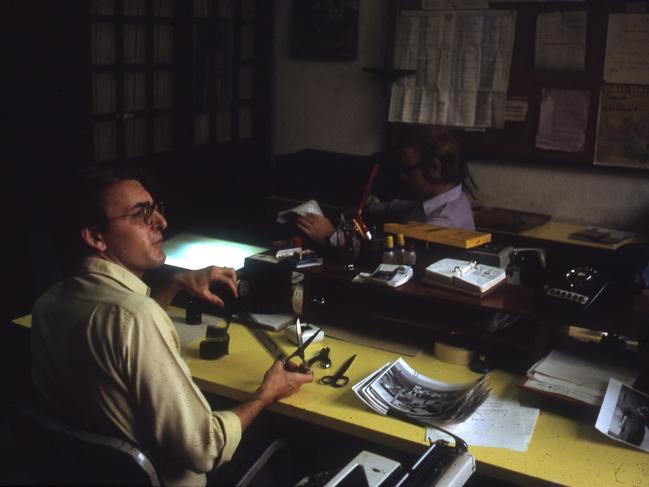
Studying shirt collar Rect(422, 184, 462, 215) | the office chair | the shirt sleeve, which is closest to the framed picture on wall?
shirt collar Rect(422, 184, 462, 215)

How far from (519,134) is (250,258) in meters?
2.56

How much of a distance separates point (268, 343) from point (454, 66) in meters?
2.90

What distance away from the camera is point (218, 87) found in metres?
4.56

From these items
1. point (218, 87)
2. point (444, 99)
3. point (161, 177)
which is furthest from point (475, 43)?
point (161, 177)

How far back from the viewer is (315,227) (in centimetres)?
258

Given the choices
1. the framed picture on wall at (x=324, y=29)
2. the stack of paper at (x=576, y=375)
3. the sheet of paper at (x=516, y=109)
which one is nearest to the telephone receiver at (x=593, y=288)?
the stack of paper at (x=576, y=375)

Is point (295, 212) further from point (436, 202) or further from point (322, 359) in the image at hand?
point (322, 359)

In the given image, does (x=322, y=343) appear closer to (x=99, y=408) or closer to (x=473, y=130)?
(x=99, y=408)

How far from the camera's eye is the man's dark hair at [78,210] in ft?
5.34

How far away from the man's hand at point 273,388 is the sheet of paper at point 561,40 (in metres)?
3.06

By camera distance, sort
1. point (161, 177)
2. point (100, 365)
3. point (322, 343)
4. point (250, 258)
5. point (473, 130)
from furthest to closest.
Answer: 1. point (473, 130)
2. point (161, 177)
3. point (250, 258)
4. point (322, 343)
5. point (100, 365)

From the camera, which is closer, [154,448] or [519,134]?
[154,448]

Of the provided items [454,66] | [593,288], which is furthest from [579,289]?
[454,66]

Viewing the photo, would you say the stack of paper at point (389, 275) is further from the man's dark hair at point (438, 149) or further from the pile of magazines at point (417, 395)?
the man's dark hair at point (438, 149)
